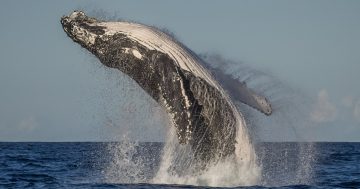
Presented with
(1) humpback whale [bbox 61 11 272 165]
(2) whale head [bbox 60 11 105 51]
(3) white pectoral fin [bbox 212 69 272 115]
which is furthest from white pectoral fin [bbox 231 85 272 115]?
(2) whale head [bbox 60 11 105 51]

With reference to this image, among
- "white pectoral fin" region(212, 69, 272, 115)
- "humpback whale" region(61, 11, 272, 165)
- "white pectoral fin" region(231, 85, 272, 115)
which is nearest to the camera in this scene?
"humpback whale" region(61, 11, 272, 165)

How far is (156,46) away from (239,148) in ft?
7.16

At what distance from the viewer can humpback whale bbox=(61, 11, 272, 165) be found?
35.7ft

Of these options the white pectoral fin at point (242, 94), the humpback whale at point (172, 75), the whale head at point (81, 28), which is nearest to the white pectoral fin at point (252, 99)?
the white pectoral fin at point (242, 94)

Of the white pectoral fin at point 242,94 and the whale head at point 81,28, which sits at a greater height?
the whale head at point 81,28

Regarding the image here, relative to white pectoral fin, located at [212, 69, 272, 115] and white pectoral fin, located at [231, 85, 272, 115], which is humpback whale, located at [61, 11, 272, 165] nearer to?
white pectoral fin, located at [212, 69, 272, 115]

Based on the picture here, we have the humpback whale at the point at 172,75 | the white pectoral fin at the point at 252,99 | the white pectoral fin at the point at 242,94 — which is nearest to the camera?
the humpback whale at the point at 172,75

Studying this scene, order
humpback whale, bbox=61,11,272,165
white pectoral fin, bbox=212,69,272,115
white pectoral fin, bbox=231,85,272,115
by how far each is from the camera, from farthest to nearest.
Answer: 1. white pectoral fin, bbox=231,85,272,115
2. white pectoral fin, bbox=212,69,272,115
3. humpback whale, bbox=61,11,272,165

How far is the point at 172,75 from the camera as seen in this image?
11.0m

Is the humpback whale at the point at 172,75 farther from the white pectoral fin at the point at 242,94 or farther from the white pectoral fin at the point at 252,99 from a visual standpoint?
the white pectoral fin at the point at 252,99

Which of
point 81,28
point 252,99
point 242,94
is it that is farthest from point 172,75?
point 252,99

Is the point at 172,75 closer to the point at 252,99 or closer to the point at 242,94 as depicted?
the point at 242,94

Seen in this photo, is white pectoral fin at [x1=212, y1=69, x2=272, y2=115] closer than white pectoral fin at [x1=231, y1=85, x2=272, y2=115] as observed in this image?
Yes

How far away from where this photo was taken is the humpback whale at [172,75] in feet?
35.7
